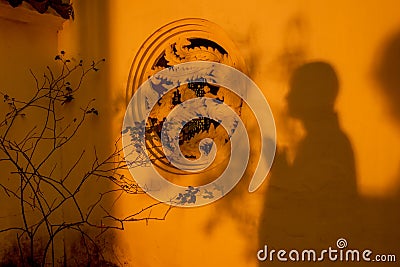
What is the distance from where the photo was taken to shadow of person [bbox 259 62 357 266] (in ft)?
10.1

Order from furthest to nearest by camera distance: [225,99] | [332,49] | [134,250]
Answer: [134,250] < [225,99] < [332,49]

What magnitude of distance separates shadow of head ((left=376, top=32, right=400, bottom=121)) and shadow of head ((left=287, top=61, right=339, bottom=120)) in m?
0.32

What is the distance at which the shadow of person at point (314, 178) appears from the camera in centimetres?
309

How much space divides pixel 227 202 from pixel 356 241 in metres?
1.10

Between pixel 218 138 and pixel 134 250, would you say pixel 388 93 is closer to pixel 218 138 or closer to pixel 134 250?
pixel 218 138

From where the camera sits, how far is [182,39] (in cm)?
370

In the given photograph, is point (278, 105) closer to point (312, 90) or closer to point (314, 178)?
point (312, 90)

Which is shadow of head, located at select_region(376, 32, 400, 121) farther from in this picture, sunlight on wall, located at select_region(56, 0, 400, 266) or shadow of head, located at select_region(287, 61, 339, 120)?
shadow of head, located at select_region(287, 61, 339, 120)

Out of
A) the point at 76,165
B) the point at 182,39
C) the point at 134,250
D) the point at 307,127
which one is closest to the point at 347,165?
the point at 307,127

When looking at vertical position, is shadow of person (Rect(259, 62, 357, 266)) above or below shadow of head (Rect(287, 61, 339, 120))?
below

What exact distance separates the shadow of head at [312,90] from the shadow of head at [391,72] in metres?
0.32

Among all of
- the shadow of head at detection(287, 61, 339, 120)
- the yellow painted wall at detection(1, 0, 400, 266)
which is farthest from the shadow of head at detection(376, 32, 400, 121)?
the shadow of head at detection(287, 61, 339, 120)

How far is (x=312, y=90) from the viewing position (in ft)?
10.3

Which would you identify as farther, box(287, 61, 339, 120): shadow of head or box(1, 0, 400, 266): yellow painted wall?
box(287, 61, 339, 120): shadow of head
